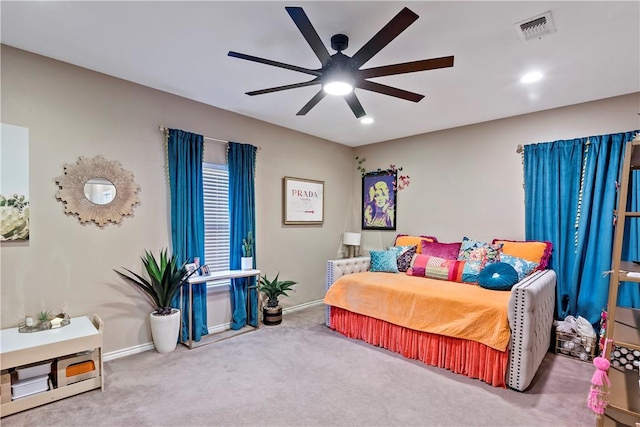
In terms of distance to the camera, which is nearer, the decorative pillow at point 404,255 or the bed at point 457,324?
the bed at point 457,324

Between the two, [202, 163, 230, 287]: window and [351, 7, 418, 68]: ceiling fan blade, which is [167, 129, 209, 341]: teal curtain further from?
[351, 7, 418, 68]: ceiling fan blade

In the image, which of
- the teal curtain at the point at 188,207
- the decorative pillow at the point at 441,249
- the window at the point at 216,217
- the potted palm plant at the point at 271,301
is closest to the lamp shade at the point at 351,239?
the decorative pillow at the point at 441,249

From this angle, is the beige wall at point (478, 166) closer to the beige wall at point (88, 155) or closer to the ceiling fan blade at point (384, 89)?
the ceiling fan blade at point (384, 89)

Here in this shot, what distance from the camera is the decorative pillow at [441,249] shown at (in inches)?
151

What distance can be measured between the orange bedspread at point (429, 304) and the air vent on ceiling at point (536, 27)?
1965 mm

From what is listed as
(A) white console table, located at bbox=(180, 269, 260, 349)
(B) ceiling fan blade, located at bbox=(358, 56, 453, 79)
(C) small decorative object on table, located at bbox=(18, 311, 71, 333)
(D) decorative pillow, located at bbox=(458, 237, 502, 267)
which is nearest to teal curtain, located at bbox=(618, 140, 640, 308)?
(D) decorative pillow, located at bbox=(458, 237, 502, 267)

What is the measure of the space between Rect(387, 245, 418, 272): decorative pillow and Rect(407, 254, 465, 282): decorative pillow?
0.31ft

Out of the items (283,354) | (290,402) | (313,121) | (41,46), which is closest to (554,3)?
(313,121)

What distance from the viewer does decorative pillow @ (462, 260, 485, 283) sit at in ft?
10.8

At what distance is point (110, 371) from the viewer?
261cm

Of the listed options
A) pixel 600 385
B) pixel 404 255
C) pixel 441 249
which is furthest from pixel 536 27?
pixel 404 255

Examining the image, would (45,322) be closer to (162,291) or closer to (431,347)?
(162,291)

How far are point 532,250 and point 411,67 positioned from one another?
2550mm

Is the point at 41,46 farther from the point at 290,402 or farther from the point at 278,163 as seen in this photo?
the point at 290,402
